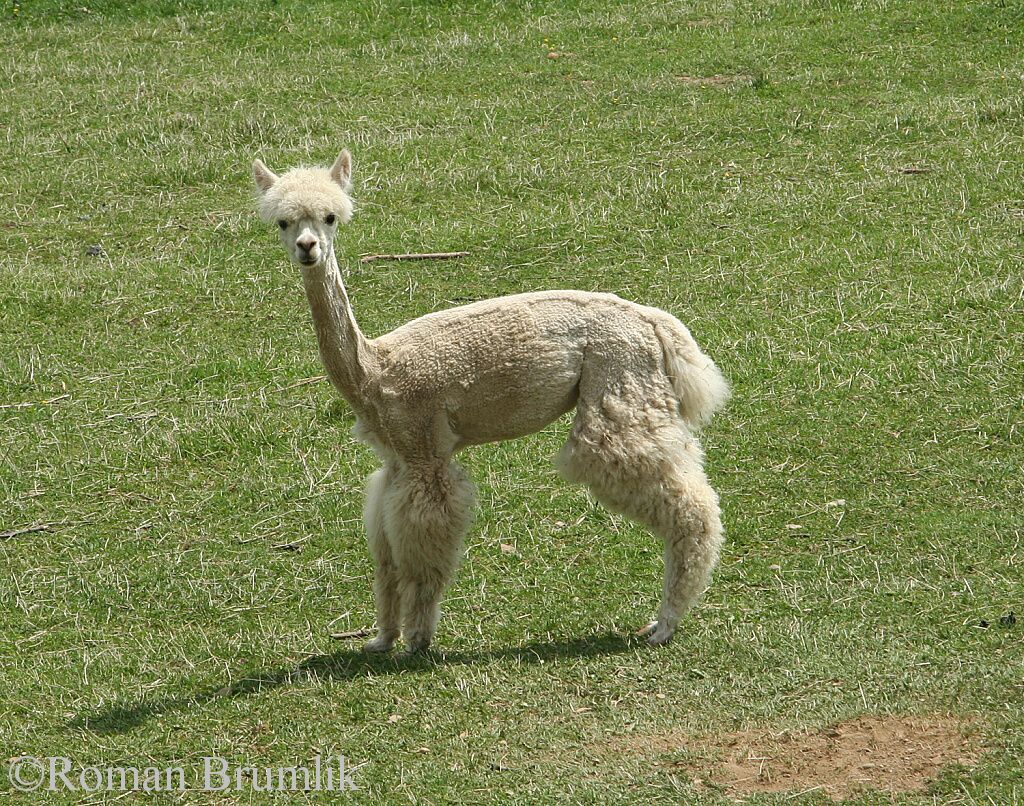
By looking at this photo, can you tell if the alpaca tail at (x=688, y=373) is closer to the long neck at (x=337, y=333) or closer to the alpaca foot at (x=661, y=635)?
the alpaca foot at (x=661, y=635)

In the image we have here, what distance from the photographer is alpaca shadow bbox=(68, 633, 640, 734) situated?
6383 millimetres

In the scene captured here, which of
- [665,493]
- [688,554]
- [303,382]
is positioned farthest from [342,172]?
[303,382]

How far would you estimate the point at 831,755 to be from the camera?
5.38 meters

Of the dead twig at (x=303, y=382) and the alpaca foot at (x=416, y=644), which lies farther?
the dead twig at (x=303, y=382)

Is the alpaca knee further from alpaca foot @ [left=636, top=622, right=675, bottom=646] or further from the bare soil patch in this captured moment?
the bare soil patch

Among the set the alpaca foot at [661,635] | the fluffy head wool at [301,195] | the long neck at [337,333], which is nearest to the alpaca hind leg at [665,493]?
the alpaca foot at [661,635]

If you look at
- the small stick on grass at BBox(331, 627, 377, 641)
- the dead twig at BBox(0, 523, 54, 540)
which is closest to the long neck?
the small stick on grass at BBox(331, 627, 377, 641)

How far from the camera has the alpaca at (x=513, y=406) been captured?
6.37 m

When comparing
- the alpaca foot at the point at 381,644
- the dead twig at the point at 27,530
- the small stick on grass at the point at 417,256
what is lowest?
the dead twig at the point at 27,530

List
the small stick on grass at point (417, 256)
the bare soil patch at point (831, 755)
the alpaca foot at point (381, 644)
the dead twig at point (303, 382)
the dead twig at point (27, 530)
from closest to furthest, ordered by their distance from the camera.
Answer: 1. the bare soil patch at point (831, 755)
2. the alpaca foot at point (381, 644)
3. the dead twig at point (27, 530)
4. the dead twig at point (303, 382)
5. the small stick on grass at point (417, 256)

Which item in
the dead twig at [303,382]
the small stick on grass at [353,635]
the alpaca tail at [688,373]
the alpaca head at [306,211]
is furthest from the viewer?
the dead twig at [303,382]

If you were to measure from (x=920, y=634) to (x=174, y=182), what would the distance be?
931cm

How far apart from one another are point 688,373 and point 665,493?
583 millimetres

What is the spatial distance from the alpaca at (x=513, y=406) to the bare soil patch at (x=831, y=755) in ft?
3.29
